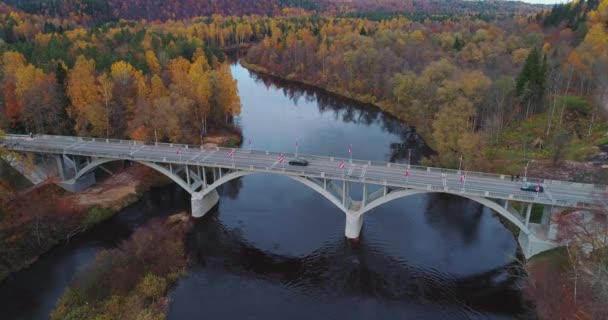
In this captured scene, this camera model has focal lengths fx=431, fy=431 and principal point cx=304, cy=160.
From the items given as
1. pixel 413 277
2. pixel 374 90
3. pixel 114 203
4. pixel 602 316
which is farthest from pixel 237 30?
pixel 602 316

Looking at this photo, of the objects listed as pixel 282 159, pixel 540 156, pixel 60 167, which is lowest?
pixel 60 167

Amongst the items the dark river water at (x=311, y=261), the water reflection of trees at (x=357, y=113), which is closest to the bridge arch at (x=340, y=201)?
the dark river water at (x=311, y=261)

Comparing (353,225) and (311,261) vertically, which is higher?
(353,225)

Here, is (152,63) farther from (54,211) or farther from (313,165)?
(313,165)

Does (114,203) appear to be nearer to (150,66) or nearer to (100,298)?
(100,298)

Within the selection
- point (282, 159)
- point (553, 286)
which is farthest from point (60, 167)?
point (553, 286)

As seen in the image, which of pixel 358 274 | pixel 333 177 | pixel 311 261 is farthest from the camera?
pixel 333 177
